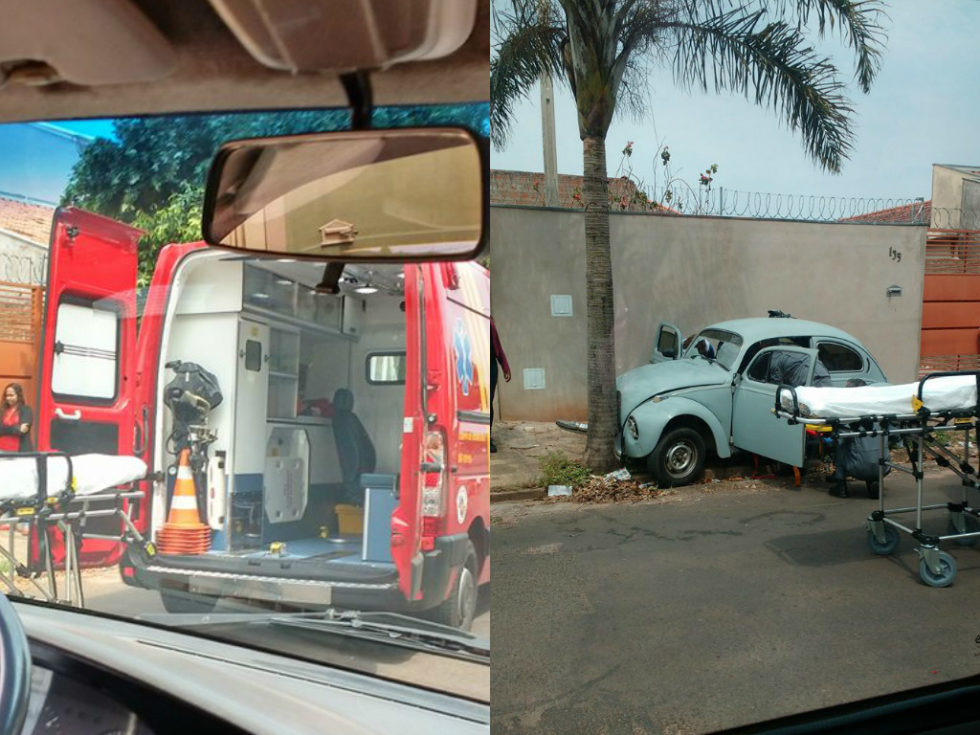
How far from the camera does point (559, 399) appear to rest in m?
1.48

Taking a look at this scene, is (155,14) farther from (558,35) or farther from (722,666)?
(722,666)

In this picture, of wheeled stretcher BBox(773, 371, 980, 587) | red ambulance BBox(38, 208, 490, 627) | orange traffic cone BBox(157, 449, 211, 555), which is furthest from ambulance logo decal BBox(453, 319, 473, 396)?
wheeled stretcher BBox(773, 371, 980, 587)

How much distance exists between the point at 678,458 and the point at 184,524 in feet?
3.05

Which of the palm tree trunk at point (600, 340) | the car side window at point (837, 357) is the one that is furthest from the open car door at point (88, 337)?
the car side window at point (837, 357)

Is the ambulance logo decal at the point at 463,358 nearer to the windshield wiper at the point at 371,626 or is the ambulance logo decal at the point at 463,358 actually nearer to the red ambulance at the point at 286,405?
the red ambulance at the point at 286,405

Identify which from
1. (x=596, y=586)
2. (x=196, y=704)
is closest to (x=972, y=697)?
(x=596, y=586)

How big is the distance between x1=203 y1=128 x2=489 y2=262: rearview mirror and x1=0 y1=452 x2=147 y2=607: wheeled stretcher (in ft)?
1.34

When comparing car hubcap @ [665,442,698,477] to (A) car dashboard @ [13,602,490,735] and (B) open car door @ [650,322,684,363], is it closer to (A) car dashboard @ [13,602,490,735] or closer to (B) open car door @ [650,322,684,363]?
(B) open car door @ [650,322,684,363]

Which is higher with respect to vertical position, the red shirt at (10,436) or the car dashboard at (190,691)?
the red shirt at (10,436)

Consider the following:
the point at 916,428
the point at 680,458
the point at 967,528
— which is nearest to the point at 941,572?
the point at 967,528

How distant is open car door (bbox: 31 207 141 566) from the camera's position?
127 cm

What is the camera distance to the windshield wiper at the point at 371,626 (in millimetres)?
1274

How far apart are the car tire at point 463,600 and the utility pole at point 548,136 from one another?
64 cm

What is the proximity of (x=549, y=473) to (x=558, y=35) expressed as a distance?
793 millimetres
